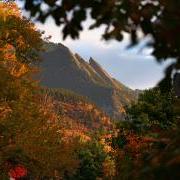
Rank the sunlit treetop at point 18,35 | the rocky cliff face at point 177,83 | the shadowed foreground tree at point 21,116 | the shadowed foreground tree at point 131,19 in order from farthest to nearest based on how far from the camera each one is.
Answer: the sunlit treetop at point 18,35, the shadowed foreground tree at point 21,116, the rocky cliff face at point 177,83, the shadowed foreground tree at point 131,19

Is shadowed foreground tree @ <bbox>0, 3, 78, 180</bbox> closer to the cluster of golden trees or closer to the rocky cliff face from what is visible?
the cluster of golden trees

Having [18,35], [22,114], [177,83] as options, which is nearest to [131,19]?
[177,83]

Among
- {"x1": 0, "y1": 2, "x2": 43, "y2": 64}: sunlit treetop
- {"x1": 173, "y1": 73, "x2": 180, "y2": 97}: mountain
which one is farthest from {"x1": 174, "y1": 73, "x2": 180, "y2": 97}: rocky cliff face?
{"x1": 0, "y1": 2, "x2": 43, "y2": 64}: sunlit treetop

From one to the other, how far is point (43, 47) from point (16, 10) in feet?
9.23

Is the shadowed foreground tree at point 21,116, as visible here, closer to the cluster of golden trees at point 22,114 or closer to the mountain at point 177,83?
the cluster of golden trees at point 22,114

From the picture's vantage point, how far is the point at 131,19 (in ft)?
18.8

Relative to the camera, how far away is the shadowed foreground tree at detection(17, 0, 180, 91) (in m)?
5.27

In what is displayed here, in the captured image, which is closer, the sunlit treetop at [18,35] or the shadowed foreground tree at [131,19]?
the shadowed foreground tree at [131,19]

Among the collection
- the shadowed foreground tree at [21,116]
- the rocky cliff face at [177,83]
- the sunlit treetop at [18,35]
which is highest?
the sunlit treetop at [18,35]

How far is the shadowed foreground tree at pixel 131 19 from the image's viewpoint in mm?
5273

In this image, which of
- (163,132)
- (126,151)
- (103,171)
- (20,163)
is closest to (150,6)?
(163,132)

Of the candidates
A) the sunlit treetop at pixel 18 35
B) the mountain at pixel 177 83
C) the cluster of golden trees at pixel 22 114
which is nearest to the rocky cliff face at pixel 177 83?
the mountain at pixel 177 83

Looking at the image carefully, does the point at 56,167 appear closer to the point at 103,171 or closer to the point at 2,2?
the point at 2,2

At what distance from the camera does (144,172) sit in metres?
5.70
